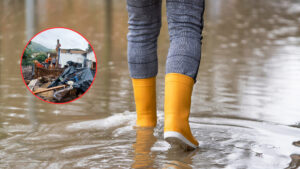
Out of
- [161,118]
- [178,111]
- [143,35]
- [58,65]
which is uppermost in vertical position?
[143,35]

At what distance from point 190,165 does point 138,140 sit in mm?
375

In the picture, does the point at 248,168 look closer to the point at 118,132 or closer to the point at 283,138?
the point at 283,138

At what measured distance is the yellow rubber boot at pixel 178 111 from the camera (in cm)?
177

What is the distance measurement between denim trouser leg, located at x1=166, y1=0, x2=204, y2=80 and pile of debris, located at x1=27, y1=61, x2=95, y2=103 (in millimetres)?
452

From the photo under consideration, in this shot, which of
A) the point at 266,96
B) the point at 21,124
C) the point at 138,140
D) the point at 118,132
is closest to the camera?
the point at 138,140

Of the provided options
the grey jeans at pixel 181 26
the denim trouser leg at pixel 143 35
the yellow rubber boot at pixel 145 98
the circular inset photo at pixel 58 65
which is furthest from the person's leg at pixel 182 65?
the circular inset photo at pixel 58 65

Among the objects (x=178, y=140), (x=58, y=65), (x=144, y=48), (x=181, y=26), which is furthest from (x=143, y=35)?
(x=178, y=140)

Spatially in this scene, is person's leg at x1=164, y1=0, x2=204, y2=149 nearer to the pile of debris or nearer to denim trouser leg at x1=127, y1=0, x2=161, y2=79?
denim trouser leg at x1=127, y1=0, x2=161, y2=79

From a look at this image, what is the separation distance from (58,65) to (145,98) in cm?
39

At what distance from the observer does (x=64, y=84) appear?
2.12 m

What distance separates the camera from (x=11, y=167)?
5.45ft

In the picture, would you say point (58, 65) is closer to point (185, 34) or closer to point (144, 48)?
point (144, 48)

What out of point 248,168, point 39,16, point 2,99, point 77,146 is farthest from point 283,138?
point 39,16

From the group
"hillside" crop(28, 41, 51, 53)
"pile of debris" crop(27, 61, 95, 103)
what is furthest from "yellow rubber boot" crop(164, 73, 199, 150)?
"hillside" crop(28, 41, 51, 53)
